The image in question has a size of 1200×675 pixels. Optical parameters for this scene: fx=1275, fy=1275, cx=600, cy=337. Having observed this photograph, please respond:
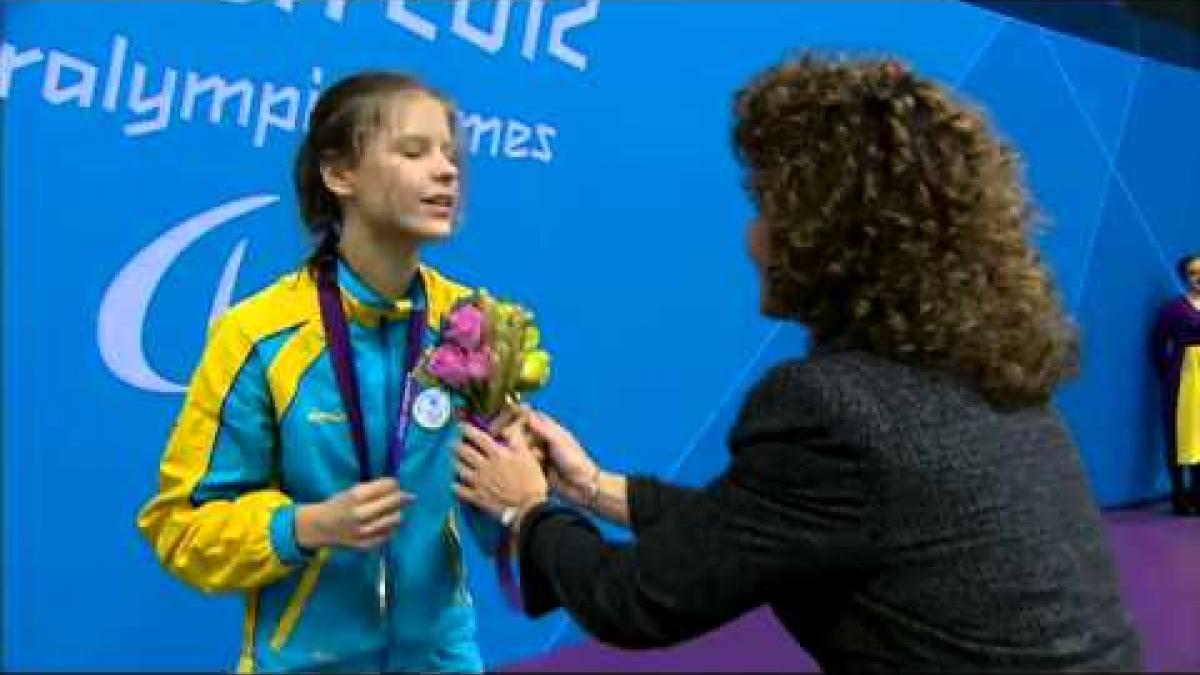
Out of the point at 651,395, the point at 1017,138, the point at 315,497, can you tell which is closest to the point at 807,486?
the point at 315,497

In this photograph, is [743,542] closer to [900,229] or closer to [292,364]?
[900,229]

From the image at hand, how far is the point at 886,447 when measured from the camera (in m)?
1.31

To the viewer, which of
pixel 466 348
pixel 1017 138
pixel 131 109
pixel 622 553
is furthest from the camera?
pixel 1017 138

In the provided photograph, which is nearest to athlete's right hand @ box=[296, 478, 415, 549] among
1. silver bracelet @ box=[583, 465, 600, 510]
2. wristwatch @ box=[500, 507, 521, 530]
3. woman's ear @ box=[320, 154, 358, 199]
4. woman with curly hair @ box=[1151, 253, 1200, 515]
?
wristwatch @ box=[500, 507, 521, 530]

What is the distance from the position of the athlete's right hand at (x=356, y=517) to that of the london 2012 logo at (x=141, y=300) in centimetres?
150

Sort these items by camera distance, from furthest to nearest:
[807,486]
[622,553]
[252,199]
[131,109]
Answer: [252,199] → [131,109] → [622,553] → [807,486]

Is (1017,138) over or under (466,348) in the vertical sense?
over

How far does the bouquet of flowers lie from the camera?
1631 millimetres

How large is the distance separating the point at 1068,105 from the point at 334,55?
4.25 metres

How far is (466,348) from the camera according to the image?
163 centimetres

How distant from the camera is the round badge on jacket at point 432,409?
1676mm

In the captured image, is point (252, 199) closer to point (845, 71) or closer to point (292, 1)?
point (292, 1)

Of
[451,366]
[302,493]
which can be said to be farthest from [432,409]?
[302,493]

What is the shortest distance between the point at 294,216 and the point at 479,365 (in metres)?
1.74
